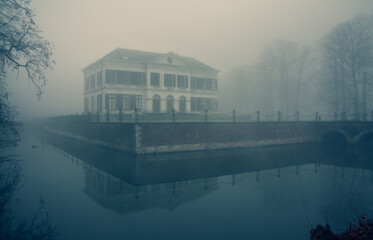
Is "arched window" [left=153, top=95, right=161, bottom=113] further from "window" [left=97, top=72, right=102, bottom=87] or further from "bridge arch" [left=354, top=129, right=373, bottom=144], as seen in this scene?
"bridge arch" [left=354, top=129, right=373, bottom=144]

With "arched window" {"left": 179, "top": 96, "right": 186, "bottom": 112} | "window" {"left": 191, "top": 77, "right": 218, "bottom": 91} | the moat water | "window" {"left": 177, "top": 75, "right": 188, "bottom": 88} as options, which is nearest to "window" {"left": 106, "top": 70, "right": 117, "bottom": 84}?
"window" {"left": 177, "top": 75, "right": 188, "bottom": 88}

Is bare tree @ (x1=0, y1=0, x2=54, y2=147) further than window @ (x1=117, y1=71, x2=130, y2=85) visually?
No

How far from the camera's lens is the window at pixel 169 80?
29594 millimetres

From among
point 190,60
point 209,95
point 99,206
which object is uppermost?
point 190,60

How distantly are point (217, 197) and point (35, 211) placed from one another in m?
4.51

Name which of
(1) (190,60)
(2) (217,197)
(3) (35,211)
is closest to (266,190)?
(2) (217,197)

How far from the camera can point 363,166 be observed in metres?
10.7

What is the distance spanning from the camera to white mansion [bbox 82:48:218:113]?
88.3 feet

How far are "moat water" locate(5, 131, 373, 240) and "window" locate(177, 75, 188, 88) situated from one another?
19.9 meters

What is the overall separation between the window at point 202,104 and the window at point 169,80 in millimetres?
3663

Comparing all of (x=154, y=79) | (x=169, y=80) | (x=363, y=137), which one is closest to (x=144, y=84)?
(x=154, y=79)

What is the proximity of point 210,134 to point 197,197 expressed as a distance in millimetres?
8969

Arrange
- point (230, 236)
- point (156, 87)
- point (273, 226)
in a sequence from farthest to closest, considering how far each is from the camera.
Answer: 1. point (156, 87)
2. point (273, 226)
3. point (230, 236)

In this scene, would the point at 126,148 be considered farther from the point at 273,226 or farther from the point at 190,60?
the point at 190,60
